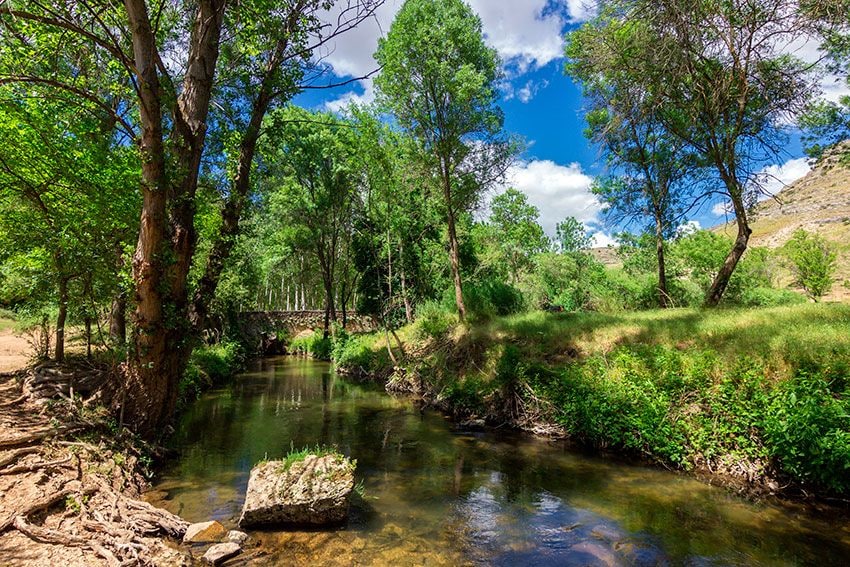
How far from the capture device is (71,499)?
506 centimetres

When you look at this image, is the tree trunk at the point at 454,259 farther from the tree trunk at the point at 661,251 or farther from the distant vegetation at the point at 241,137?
the tree trunk at the point at 661,251

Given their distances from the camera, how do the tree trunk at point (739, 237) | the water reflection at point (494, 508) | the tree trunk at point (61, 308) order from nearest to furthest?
the water reflection at point (494, 508)
the tree trunk at point (61, 308)
the tree trunk at point (739, 237)

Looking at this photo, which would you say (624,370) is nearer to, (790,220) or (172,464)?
(172,464)

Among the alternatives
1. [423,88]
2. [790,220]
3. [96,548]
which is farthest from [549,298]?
[790,220]

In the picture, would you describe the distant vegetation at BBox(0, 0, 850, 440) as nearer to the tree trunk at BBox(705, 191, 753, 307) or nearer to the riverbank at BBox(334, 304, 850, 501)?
the tree trunk at BBox(705, 191, 753, 307)

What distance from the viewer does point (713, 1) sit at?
1070 centimetres

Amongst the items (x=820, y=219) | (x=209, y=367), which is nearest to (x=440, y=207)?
(x=209, y=367)

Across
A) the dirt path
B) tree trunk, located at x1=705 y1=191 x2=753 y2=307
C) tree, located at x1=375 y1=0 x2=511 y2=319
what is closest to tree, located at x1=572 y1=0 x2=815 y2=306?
tree trunk, located at x1=705 y1=191 x2=753 y2=307

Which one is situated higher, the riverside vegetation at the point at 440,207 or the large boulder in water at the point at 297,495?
the riverside vegetation at the point at 440,207

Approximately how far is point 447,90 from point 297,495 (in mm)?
14977

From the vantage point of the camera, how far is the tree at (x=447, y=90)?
1568 cm

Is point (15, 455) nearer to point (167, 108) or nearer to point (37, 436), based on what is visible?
point (37, 436)

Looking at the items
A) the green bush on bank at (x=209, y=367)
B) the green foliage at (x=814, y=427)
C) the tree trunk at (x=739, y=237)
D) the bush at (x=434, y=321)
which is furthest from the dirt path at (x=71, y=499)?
the tree trunk at (x=739, y=237)

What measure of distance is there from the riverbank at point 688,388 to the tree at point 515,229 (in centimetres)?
2396
